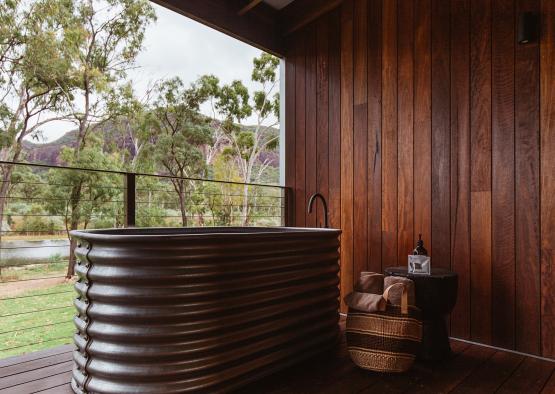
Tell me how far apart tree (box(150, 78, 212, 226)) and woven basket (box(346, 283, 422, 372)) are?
18.3 ft

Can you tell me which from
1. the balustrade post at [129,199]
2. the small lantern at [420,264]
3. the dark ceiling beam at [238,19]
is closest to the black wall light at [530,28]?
the small lantern at [420,264]

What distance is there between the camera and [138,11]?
7.16m

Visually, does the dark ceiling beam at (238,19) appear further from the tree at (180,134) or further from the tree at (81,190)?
the tree at (180,134)

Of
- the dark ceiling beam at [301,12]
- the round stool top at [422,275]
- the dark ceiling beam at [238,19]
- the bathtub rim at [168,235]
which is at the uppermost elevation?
the dark ceiling beam at [301,12]

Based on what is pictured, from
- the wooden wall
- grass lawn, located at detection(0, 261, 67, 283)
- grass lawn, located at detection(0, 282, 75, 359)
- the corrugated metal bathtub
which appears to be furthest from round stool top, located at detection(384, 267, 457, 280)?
grass lawn, located at detection(0, 261, 67, 283)

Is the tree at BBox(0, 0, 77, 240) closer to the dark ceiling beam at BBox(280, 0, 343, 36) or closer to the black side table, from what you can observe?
the dark ceiling beam at BBox(280, 0, 343, 36)

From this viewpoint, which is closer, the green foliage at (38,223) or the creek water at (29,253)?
the creek water at (29,253)

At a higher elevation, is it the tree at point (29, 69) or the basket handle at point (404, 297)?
the tree at point (29, 69)

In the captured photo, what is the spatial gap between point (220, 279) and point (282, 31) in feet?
9.68

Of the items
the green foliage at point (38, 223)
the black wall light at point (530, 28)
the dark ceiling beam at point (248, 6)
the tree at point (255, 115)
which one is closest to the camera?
the black wall light at point (530, 28)

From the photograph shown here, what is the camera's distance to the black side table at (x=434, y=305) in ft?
7.23

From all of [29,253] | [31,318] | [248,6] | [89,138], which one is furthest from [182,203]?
[248,6]

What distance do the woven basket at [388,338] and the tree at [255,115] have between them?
6295 mm

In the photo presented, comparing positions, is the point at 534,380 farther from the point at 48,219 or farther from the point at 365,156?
the point at 48,219
